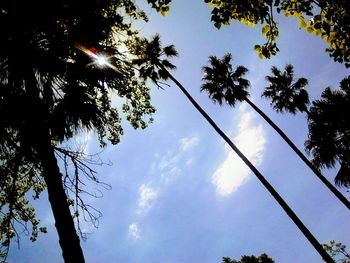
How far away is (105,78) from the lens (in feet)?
35.9

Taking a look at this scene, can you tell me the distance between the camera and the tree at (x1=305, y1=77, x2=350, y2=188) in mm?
18375

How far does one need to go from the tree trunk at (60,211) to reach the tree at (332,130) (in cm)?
1648

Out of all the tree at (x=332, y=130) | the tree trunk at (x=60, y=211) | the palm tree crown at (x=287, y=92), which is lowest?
the tree trunk at (x=60, y=211)

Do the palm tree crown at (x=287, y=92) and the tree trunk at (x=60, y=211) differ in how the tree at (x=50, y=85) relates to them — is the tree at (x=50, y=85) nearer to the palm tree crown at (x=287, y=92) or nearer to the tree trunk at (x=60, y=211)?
the tree trunk at (x=60, y=211)

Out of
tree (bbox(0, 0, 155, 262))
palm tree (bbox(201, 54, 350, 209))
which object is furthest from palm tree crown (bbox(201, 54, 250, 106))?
tree (bbox(0, 0, 155, 262))

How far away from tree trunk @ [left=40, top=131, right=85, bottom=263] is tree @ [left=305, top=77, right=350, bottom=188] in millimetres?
16480

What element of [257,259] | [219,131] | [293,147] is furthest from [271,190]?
[257,259]

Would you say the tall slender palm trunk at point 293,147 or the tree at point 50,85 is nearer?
the tree at point 50,85

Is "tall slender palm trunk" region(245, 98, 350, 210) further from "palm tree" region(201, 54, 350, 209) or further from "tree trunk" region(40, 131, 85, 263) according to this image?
"tree trunk" region(40, 131, 85, 263)

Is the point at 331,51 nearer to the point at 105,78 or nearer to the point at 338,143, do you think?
the point at 105,78

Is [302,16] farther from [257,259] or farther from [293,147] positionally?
[257,259]

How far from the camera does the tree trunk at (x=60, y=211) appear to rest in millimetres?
6449

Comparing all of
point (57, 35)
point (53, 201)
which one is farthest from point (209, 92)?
point (53, 201)

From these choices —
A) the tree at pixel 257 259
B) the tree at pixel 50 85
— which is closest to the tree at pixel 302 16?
the tree at pixel 50 85
